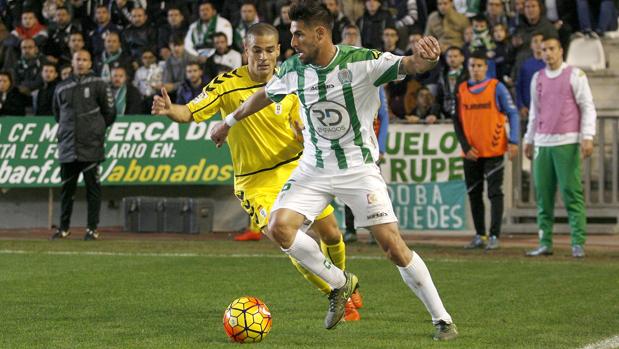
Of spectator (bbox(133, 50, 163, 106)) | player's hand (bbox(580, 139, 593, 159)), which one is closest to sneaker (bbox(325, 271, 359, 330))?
player's hand (bbox(580, 139, 593, 159))

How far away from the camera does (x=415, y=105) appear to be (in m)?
17.9

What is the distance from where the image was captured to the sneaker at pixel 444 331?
7.75 meters

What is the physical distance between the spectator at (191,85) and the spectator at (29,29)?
15.4 ft

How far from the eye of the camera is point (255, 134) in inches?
383

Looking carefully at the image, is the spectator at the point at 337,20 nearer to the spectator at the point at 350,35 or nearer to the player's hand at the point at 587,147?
the spectator at the point at 350,35

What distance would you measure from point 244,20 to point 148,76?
1.79 metres

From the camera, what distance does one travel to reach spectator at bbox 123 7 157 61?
69.7 feet

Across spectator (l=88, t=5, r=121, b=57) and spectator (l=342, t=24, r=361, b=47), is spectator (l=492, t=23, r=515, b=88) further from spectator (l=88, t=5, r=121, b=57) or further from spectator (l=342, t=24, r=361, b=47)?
spectator (l=88, t=5, r=121, b=57)

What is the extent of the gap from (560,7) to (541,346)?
12.8m

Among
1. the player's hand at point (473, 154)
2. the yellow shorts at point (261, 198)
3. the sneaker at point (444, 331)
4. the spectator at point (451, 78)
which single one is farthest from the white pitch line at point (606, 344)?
the spectator at point (451, 78)

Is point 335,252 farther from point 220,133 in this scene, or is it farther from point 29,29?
point 29,29

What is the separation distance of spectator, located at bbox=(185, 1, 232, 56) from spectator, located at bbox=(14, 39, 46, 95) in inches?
94.0

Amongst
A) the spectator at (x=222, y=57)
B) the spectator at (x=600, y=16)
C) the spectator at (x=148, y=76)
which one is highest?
the spectator at (x=600, y=16)

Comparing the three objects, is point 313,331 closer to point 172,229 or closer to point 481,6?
point 172,229
